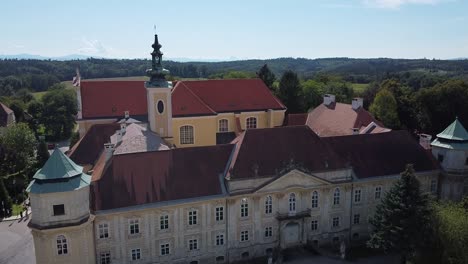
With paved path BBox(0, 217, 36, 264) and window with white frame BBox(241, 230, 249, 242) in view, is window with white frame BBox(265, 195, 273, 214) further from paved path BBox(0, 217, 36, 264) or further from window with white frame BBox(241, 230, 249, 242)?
paved path BBox(0, 217, 36, 264)

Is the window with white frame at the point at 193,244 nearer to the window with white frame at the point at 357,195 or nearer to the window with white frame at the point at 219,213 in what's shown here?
the window with white frame at the point at 219,213

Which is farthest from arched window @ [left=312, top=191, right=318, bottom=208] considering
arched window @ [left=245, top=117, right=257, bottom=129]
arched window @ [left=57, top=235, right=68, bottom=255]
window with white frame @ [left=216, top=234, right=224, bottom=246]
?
arched window @ [left=57, top=235, right=68, bottom=255]

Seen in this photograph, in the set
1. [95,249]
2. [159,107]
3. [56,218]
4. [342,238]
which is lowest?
[342,238]

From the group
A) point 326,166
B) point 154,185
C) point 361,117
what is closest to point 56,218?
point 154,185

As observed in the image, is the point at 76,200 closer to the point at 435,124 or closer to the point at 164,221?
the point at 164,221

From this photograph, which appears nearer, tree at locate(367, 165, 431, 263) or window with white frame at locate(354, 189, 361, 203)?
tree at locate(367, 165, 431, 263)

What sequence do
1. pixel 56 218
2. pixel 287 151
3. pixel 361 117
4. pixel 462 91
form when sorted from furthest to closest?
pixel 462 91
pixel 361 117
pixel 287 151
pixel 56 218

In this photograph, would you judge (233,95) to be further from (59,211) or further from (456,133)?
(59,211)
